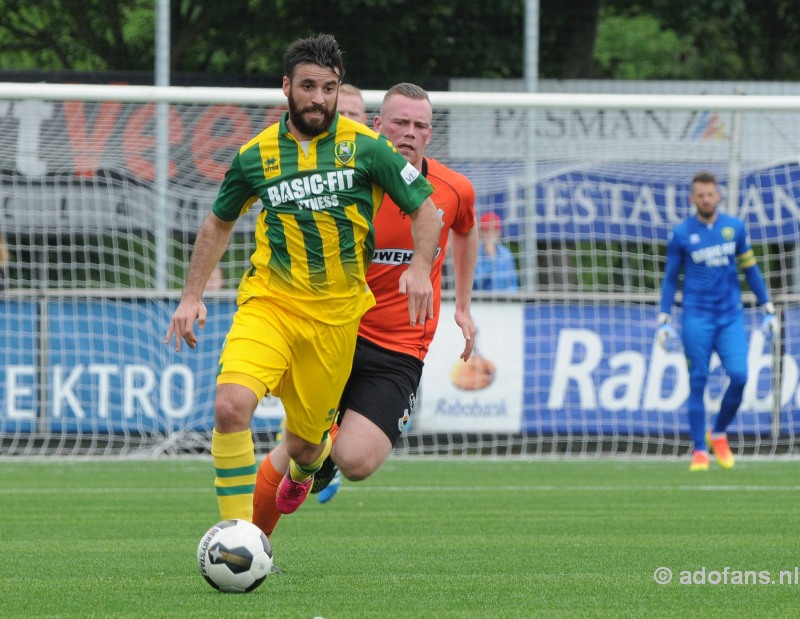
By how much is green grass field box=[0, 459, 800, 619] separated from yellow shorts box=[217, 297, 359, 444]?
0.66 metres

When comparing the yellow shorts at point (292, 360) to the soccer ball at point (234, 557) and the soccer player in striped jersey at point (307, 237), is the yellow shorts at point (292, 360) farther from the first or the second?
the soccer ball at point (234, 557)

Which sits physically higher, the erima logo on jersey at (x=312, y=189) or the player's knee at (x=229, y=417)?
the erima logo on jersey at (x=312, y=189)

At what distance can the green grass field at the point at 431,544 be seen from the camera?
491 cm

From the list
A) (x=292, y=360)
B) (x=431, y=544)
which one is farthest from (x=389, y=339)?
(x=431, y=544)

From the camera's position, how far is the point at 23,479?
34.1ft

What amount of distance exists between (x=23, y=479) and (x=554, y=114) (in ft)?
21.9

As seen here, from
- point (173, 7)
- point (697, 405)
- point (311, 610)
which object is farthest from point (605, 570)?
point (173, 7)

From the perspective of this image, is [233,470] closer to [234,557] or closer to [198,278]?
[234,557]

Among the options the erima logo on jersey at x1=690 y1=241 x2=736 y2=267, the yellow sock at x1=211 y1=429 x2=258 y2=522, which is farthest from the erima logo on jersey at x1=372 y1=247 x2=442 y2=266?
the erima logo on jersey at x1=690 y1=241 x2=736 y2=267

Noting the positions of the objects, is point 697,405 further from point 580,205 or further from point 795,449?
point 580,205

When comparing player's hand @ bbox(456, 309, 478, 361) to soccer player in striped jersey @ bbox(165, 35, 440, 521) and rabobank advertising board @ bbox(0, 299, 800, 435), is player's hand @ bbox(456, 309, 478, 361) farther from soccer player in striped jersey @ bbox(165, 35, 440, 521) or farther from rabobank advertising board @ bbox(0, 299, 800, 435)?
rabobank advertising board @ bbox(0, 299, 800, 435)

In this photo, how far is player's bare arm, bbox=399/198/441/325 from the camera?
5.16 meters

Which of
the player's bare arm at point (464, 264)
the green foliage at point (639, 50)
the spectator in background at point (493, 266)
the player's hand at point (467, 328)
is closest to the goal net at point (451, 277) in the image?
the spectator in background at point (493, 266)

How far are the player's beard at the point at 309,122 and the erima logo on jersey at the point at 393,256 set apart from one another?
0.91 m
